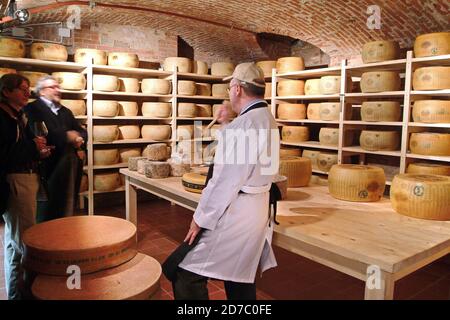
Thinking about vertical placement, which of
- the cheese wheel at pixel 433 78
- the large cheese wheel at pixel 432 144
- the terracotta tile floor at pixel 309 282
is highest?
the cheese wheel at pixel 433 78

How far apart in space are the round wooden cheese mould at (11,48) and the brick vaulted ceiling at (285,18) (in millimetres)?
424

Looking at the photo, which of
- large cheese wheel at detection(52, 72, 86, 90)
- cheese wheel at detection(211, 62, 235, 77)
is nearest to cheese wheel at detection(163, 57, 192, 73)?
cheese wheel at detection(211, 62, 235, 77)

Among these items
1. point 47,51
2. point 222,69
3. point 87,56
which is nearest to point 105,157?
point 87,56

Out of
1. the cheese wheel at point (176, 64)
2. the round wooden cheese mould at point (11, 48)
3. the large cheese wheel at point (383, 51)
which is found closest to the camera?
the large cheese wheel at point (383, 51)

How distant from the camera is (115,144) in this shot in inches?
216

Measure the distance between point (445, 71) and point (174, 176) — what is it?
8.87ft

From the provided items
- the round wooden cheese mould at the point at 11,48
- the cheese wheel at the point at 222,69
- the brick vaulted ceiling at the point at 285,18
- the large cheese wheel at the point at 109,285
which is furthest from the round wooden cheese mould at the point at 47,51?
the large cheese wheel at the point at 109,285

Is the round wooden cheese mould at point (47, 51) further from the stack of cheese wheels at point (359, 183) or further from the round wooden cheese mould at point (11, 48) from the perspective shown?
the stack of cheese wheels at point (359, 183)

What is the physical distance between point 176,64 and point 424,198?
424 centimetres

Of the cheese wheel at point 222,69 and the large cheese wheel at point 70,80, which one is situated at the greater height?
the cheese wheel at point 222,69

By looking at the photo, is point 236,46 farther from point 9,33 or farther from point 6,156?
point 6,156

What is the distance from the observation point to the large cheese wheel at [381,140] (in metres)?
4.05

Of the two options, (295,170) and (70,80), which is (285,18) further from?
(295,170)

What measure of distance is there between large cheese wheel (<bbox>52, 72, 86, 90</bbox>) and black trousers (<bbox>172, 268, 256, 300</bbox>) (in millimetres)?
3641
